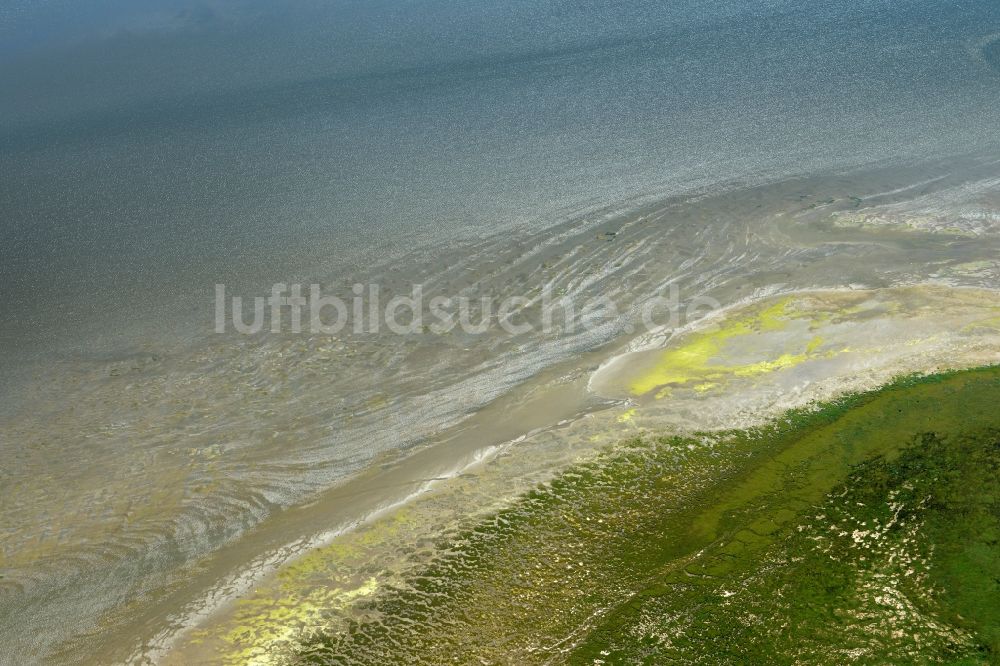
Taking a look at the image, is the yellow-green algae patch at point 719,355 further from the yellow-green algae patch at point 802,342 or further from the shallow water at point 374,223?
the shallow water at point 374,223

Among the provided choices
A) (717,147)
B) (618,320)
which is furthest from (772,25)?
(618,320)

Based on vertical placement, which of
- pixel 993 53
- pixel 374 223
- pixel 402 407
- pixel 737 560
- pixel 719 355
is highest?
pixel 993 53

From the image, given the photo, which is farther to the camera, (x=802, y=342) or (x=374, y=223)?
(x=374, y=223)

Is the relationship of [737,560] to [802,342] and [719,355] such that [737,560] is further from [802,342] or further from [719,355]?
[802,342]

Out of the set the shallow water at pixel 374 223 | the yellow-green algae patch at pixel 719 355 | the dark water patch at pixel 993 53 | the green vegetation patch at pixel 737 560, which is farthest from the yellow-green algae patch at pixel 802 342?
the dark water patch at pixel 993 53

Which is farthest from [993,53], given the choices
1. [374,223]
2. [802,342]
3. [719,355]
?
[374,223]

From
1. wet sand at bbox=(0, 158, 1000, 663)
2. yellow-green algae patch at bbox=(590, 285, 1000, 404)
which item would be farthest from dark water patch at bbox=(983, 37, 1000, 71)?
yellow-green algae patch at bbox=(590, 285, 1000, 404)

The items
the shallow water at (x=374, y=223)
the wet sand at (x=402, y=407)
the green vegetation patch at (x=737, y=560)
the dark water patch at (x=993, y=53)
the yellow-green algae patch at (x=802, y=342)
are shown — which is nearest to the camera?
the green vegetation patch at (x=737, y=560)

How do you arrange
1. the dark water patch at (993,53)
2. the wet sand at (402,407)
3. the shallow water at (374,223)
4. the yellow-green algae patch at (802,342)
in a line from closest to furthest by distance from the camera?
the wet sand at (402,407)
the shallow water at (374,223)
the yellow-green algae patch at (802,342)
the dark water patch at (993,53)

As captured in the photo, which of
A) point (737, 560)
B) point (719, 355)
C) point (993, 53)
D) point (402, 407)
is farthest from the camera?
point (993, 53)

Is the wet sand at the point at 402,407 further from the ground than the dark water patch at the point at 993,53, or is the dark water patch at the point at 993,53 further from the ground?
the dark water patch at the point at 993,53
